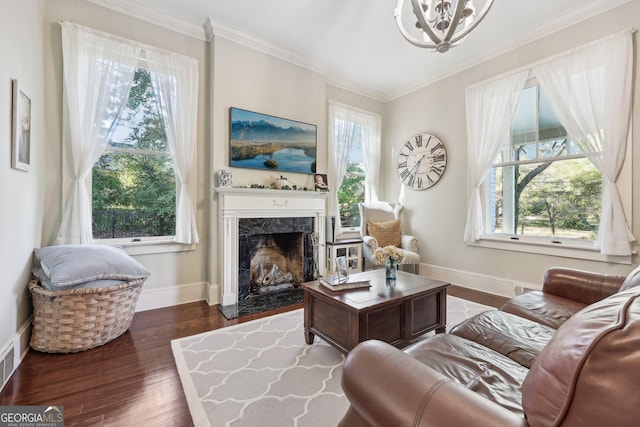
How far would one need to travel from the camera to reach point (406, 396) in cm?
78

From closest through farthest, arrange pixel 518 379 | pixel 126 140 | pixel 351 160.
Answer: pixel 518 379 < pixel 126 140 < pixel 351 160

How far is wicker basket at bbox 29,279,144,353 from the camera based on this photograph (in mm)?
1965

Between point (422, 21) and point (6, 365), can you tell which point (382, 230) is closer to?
point (422, 21)

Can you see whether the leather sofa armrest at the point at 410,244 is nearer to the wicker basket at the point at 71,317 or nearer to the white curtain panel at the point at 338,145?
the white curtain panel at the point at 338,145

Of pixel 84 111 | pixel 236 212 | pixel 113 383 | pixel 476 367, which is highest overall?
pixel 84 111

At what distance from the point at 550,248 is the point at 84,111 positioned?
16.2ft

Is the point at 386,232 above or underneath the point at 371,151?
underneath

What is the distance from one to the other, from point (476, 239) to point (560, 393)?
3428mm

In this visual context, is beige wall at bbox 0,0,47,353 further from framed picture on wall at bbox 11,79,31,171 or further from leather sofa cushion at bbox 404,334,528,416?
leather sofa cushion at bbox 404,334,528,416

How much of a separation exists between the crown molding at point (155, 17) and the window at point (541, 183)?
12.8 ft

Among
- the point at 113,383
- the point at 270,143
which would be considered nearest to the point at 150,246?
the point at 113,383

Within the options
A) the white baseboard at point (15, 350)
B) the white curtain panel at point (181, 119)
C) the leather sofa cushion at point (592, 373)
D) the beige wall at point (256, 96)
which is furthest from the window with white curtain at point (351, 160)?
the leather sofa cushion at point (592, 373)

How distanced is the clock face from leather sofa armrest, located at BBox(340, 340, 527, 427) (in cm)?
372

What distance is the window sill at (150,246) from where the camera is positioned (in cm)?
282
